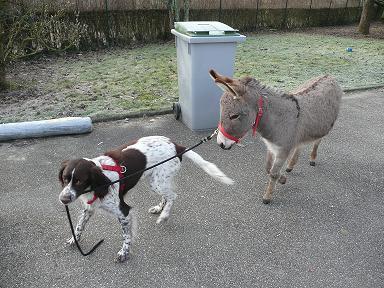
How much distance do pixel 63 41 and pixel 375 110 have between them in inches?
347

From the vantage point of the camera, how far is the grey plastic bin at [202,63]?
5.17 m

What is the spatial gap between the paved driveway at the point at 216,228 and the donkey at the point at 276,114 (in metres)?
0.44

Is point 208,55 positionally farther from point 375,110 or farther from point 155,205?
point 375,110

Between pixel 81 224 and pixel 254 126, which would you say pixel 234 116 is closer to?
pixel 254 126

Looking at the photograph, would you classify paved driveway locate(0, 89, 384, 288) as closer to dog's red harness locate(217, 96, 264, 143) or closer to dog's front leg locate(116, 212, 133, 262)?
dog's front leg locate(116, 212, 133, 262)

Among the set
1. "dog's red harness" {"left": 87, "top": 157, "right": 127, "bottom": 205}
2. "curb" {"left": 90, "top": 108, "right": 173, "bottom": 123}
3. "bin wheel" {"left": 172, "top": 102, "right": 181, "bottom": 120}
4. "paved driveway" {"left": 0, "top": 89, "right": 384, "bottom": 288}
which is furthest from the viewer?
"bin wheel" {"left": 172, "top": 102, "right": 181, "bottom": 120}

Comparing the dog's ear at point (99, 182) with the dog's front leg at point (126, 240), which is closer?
the dog's ear at point (99, 182)

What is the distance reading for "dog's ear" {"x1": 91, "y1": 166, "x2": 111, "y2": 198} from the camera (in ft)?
8.77

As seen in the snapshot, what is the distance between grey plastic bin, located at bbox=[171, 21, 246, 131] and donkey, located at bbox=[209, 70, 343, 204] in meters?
1.50

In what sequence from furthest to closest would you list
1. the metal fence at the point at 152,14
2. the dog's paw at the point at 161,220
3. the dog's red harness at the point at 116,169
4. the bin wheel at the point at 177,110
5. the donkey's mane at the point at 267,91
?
the metal fence at the point at 152,14, the bin wheel at the point at 177,110, the dog's paw at the point at 161,220, the donkey's mane at the point at 267,91, the dog's red harness at the point at 116,169

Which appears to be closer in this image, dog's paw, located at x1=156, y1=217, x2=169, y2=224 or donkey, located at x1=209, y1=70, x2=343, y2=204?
donkey, located at x1=209, y1=70, x2=343, y2=204

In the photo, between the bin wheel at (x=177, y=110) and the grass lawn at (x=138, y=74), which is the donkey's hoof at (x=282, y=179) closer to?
the bin wheel at (x=177, y=110)

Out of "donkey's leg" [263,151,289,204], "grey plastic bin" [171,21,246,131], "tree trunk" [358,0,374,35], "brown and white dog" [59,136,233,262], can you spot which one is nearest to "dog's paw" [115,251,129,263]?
"brown and white dog" [59,136,233,262]

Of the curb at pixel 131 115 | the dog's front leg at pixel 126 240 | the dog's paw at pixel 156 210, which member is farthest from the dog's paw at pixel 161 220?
the curb at pixel 131 115
